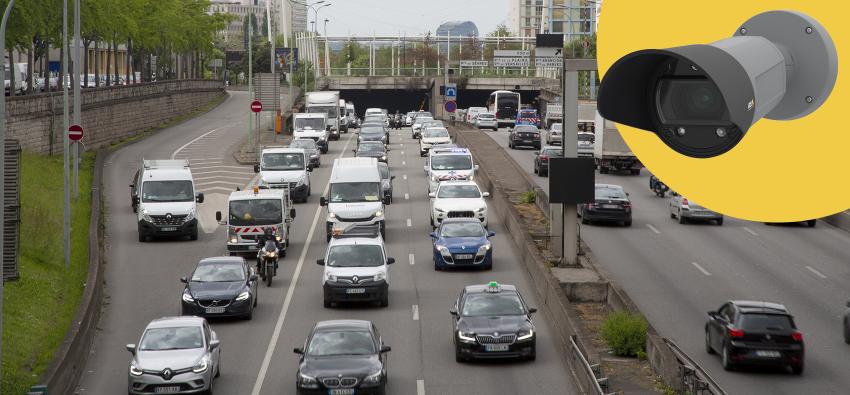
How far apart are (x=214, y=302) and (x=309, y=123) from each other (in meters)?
43.2

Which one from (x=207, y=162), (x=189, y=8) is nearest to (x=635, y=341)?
(x=207, y=162)

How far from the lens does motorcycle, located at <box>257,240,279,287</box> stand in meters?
34.1

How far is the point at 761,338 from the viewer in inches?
958

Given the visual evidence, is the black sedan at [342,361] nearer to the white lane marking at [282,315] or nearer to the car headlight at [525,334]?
the white lane marking at [282,315]

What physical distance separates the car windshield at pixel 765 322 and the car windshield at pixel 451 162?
89.9 feet

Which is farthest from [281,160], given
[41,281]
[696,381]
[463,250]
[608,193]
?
[696,381]

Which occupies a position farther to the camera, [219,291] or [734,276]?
[734,276]

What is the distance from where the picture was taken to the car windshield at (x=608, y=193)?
152 ft

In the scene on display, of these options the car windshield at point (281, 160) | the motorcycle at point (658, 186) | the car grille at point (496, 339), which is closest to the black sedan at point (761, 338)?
the motorcycle at point (658, 186)

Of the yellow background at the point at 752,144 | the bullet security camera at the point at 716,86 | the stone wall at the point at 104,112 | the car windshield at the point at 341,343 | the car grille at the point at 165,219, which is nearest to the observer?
the bullet security camera at the point at 716,86

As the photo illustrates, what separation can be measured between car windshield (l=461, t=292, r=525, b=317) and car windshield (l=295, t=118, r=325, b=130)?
1818 inches

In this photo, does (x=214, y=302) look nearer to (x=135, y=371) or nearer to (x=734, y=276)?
(x=135, y=371)

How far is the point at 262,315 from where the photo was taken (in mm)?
30688

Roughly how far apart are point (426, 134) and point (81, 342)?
46.8 m
